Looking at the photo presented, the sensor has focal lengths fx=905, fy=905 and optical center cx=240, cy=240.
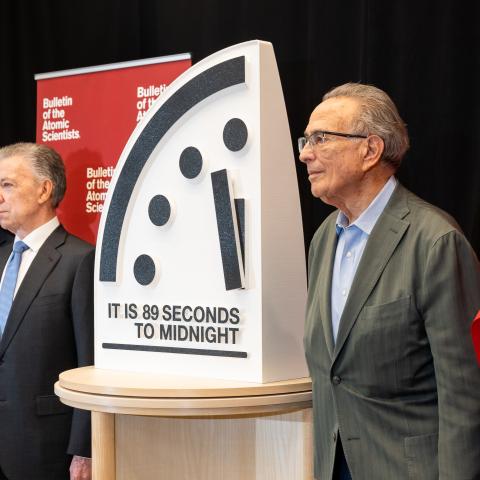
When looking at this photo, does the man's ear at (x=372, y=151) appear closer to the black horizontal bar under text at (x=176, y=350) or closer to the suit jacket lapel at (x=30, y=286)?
the black horizontal bar under text at (x=176, y=350)

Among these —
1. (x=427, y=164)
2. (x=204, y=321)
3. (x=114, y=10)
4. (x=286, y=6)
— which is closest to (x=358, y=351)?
(x=204, y=321)

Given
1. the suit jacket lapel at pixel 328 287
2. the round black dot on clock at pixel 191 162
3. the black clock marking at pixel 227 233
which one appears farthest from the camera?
the round black dot on clock at pixel 191 162

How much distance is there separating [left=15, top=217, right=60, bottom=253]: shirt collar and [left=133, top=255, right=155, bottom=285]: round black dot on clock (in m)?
0.66

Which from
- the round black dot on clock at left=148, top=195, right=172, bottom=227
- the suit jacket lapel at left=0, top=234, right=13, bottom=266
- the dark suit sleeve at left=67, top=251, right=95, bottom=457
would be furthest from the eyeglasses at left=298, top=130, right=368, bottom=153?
the suit jacket lapel at left=0, top=234, right=13, bottom=266

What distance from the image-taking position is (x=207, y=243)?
8.96 feet

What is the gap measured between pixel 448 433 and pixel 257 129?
104 cm

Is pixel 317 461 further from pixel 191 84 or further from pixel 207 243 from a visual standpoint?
pixel 191 84

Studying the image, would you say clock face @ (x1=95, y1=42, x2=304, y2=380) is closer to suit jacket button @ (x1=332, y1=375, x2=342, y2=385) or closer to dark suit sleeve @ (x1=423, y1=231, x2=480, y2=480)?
suit jacket button @ (x1=332, y1=375, x2=342, y2=385)

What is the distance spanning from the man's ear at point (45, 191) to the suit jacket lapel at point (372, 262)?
163 centimetres

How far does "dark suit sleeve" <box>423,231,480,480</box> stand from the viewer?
2.05 m

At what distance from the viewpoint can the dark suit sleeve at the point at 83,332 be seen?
3084mm

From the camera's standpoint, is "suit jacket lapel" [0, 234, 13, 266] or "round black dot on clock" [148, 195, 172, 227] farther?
"suit jacket lapel" [0, 234, 13, 266]

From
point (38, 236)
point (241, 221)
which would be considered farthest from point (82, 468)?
point (241, 221)

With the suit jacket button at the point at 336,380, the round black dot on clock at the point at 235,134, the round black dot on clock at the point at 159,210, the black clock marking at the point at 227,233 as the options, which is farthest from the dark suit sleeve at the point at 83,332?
the suit jacket button at the point at 336,380
